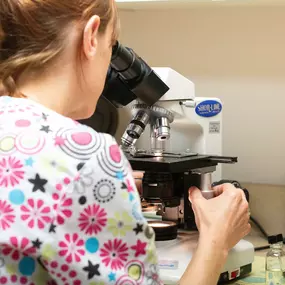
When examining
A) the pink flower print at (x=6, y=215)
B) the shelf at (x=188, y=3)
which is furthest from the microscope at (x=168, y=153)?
the pink flower print at (x=6, y=215)

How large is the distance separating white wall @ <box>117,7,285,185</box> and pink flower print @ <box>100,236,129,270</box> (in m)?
1.18

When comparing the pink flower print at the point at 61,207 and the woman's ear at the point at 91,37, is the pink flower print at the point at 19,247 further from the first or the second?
the woman's ear at the point at 91,37

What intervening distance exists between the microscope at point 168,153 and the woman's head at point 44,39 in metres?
0.35

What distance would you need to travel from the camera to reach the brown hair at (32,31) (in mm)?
818

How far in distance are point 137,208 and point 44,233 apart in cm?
13

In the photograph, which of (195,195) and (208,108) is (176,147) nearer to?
(208,108)

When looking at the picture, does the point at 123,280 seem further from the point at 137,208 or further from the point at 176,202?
the point at 176,202

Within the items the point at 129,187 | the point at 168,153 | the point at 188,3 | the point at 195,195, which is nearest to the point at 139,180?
the point at 168,153

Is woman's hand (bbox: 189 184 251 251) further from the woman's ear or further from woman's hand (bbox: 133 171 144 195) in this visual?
the woman's ear

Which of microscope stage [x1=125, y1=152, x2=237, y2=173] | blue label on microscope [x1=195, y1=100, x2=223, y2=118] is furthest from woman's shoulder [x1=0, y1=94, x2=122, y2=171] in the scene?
blue label on microscope [x1=195, y1=100, x2=223, y2=118]

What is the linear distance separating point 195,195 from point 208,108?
1.17ft

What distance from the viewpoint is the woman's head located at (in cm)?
82

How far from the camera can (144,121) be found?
1359 millimetres

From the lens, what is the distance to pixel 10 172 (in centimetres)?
69
